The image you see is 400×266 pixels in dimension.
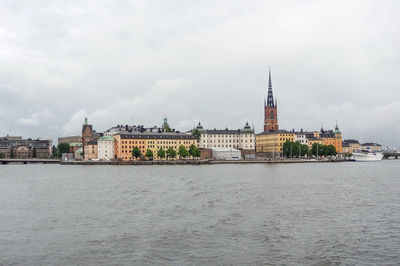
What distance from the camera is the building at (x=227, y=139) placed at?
159 metres

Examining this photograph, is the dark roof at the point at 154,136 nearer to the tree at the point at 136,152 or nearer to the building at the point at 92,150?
the tree at the point at 136,152

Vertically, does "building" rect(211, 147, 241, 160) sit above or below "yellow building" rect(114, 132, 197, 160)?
below

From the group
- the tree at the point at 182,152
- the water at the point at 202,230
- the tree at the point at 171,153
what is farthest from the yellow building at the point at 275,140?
the water at the point at 202,230

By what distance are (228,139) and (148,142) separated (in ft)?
107

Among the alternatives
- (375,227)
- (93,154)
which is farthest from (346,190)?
(93,154)

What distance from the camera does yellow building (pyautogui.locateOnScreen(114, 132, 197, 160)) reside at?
137m

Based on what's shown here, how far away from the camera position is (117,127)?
162125mm

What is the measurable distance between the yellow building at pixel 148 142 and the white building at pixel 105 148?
1.46 m

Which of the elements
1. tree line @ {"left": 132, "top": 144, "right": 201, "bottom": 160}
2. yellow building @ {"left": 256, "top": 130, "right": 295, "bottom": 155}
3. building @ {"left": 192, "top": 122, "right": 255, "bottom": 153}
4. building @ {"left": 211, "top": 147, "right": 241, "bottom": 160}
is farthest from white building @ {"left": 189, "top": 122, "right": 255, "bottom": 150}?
tree line @ {"left": 132, "top": 144, "right": 201, "bottom": 160}

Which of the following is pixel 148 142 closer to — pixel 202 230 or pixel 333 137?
pixel 333 137

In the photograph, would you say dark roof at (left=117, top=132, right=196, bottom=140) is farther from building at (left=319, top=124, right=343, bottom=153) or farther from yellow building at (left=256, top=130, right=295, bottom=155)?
building at (left=319, top=124, right=343, bottom=153)

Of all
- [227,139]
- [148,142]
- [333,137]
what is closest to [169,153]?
[148,142]

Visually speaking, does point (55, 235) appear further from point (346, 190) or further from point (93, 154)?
point (93, 154)

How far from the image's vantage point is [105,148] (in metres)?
140
